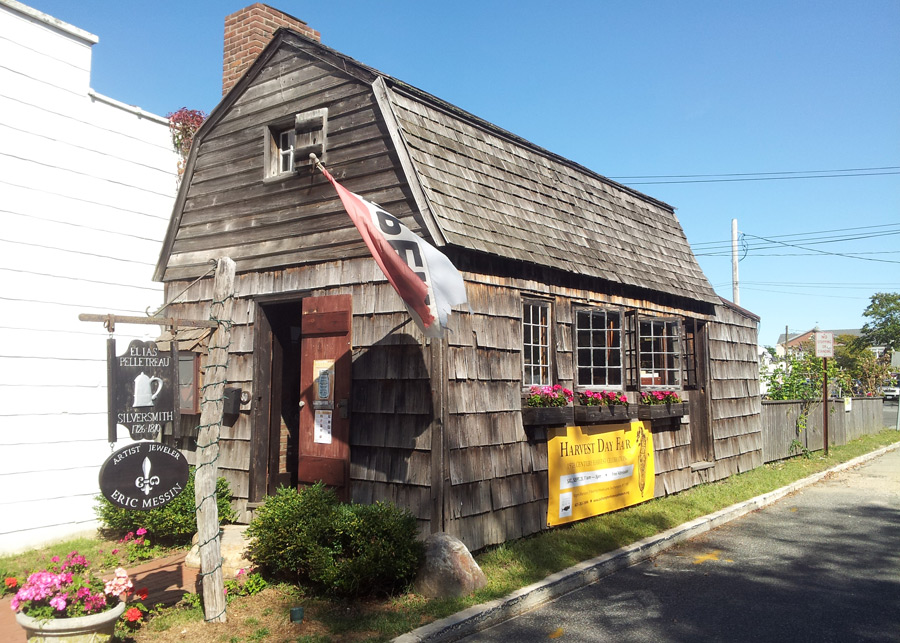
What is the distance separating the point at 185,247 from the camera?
9.72 m

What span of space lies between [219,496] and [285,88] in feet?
17.6

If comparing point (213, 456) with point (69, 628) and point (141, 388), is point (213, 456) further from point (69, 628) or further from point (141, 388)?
point (69, 628)

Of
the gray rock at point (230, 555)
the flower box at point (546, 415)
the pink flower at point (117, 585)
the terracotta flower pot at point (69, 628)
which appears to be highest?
the flower box at point (546, 415)

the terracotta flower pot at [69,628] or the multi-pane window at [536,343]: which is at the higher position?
the multi-pane window at [536,343]

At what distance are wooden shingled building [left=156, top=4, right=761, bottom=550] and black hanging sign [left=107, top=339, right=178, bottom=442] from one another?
225cm

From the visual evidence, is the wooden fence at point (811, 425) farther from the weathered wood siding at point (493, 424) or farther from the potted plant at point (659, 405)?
the weathered wood siding at point (493, 424)

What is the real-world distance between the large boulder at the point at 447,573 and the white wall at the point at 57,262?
5390 millimetres

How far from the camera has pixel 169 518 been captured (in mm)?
7965

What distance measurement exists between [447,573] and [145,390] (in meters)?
3.08

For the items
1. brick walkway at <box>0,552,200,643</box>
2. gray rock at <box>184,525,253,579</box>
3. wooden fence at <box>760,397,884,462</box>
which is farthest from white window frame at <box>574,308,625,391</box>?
wooden fence at <box>760,397,884,462</box>

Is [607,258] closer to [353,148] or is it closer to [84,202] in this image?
[353,148]

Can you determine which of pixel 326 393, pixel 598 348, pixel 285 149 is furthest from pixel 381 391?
pixel 285 149

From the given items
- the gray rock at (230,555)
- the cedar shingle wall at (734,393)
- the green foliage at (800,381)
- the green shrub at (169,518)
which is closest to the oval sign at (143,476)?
the gray rock at (230,555)

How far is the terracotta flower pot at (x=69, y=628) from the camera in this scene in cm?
448
